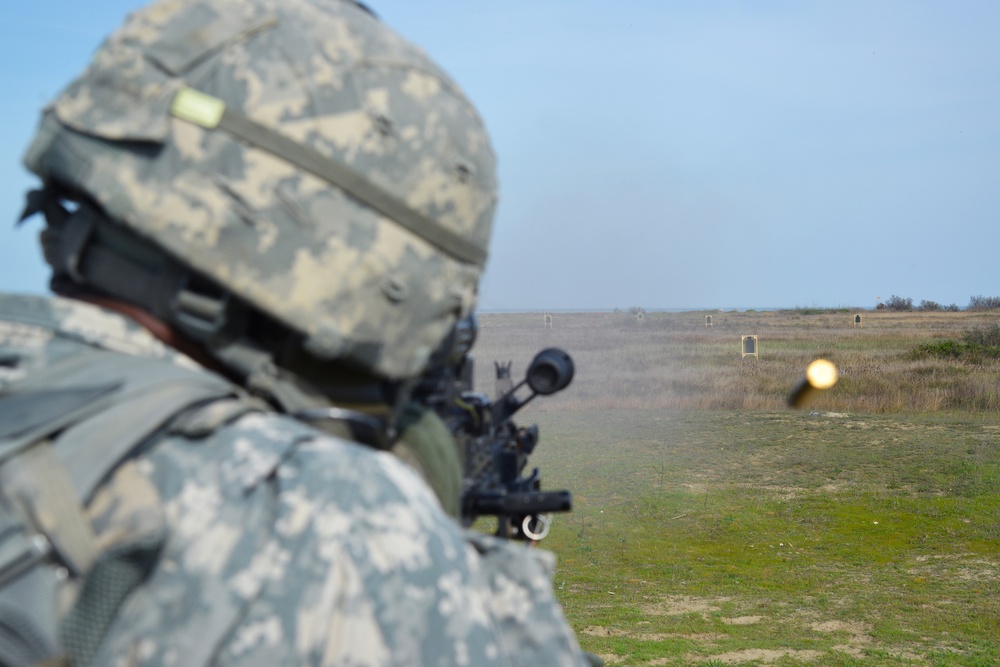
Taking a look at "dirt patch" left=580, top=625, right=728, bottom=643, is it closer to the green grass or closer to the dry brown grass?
the green grass

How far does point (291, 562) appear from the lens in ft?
4.09

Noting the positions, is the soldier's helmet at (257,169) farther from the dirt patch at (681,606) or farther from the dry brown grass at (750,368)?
the dry brown grass at (750,368)

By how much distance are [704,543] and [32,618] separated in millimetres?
11125

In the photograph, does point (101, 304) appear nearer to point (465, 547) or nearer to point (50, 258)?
point (50, 258)

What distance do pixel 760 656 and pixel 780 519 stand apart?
4405 mm

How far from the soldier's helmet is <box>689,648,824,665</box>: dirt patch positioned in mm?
7126

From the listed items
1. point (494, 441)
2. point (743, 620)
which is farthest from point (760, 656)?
point (494, 441)

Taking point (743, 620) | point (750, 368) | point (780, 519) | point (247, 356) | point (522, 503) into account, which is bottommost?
point (743, 620)

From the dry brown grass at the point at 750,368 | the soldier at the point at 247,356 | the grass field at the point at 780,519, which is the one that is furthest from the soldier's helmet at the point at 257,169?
the dry brown grass at the point at 750,368

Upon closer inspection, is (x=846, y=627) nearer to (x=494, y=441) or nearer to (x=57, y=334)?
(x=494, y=441)

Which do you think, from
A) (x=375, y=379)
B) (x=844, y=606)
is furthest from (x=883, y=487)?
(x=375, y=379)

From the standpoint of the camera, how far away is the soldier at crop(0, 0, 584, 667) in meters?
1.23

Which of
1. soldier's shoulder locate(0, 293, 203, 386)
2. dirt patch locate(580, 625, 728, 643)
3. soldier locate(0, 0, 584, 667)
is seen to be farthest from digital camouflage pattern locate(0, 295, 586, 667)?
dirt patch locate(580, 625, 728, 643)

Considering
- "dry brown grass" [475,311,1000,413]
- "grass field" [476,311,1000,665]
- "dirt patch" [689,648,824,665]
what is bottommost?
"dirt patch" [689,648,824,665]
